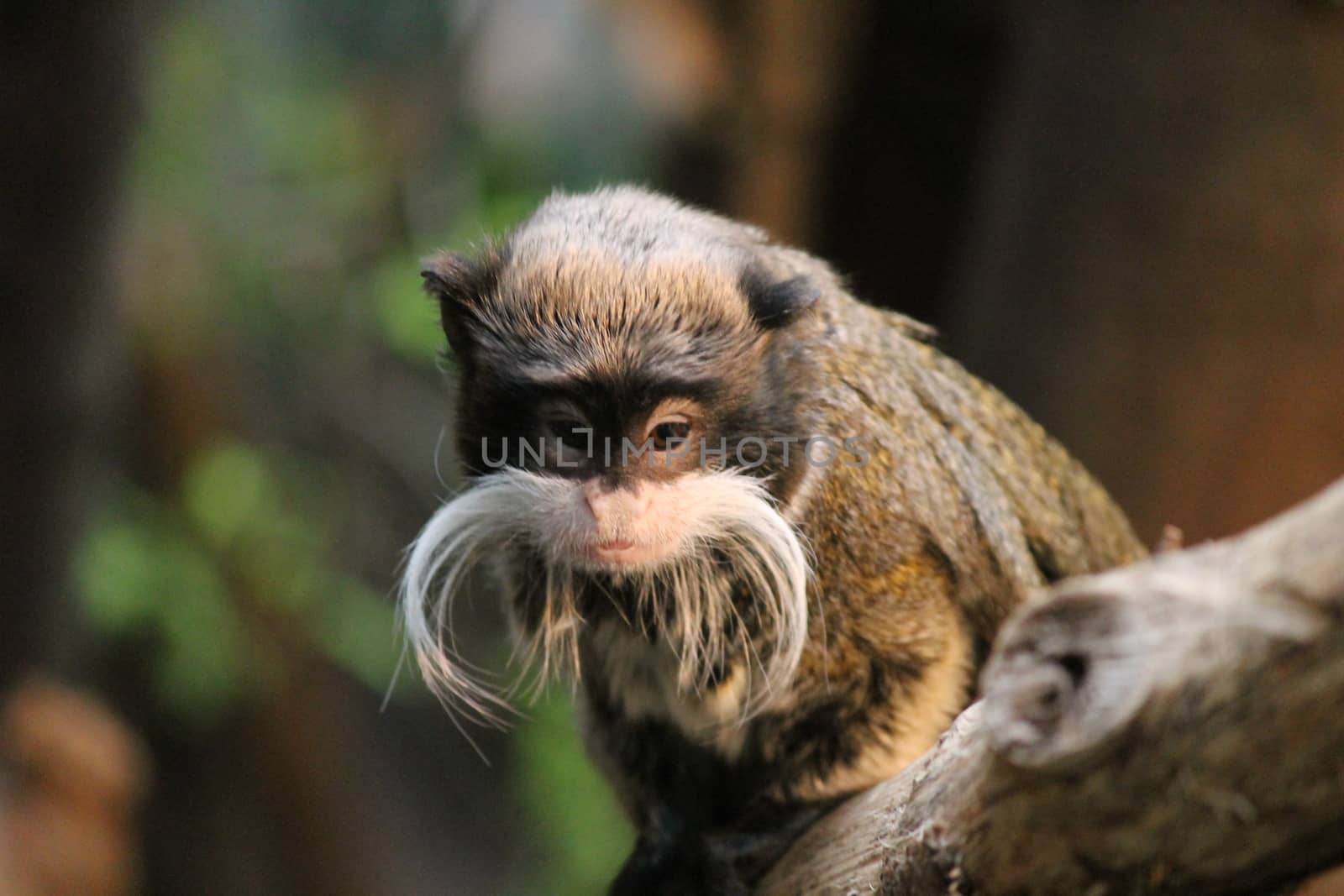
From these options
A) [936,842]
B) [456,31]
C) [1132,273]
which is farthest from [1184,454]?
[456,31]

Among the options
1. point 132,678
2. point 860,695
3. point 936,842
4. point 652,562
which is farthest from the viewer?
point 132,678

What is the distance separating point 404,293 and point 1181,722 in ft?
14.2

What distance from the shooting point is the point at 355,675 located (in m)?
6.99

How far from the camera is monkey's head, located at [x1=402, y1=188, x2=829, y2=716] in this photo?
7.38 ft

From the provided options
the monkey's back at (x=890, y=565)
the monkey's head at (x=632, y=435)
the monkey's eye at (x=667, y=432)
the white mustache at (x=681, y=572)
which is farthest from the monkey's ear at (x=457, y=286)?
the monkey's back at (x=890, y=565)

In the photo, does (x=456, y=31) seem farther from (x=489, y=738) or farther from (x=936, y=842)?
(x=936, y=842)

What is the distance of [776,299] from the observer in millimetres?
2369

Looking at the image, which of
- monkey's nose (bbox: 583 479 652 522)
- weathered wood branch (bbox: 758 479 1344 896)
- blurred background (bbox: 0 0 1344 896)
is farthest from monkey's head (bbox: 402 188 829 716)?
blurred background (bbox: 0 0 1344 896)

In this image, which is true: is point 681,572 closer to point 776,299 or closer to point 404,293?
point 776,299

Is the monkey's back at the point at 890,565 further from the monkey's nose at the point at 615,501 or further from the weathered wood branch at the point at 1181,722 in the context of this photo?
the weathered wood branch at the point at 1181,722

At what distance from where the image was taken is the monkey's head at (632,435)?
2.25 m

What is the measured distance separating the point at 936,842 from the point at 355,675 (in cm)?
569

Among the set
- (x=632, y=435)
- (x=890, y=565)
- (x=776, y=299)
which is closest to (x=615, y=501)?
(x=632, y=435)

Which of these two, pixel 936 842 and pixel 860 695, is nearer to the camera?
pixel 936 842
